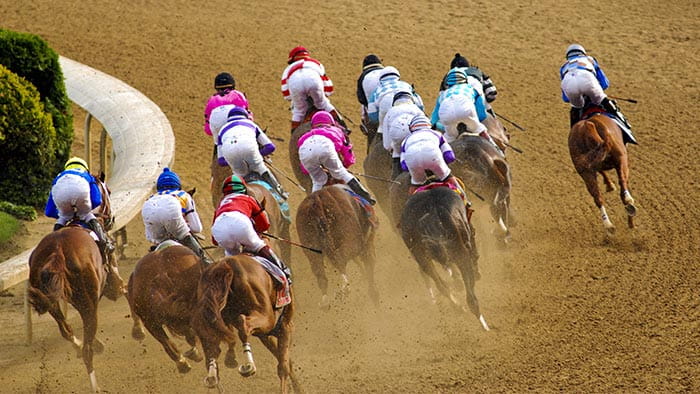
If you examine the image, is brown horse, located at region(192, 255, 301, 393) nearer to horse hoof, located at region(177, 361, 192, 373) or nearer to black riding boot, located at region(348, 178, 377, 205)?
horse hoof, located at region(177, 361, 192, 373)

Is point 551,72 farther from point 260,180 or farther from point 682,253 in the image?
point 260,180

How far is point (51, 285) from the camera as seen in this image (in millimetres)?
9023

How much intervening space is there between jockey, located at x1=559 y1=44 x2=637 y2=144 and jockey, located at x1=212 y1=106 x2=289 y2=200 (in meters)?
3.54

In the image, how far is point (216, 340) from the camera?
8.34m

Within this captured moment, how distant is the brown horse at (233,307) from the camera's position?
8.28 metres

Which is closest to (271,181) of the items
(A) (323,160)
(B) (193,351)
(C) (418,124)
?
(A) (323,160)

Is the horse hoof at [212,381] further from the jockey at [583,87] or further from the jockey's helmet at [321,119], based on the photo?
the jockey at [583,87]

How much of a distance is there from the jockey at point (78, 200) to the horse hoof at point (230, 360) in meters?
1.59

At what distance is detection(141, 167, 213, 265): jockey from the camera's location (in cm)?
945

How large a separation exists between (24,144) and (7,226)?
1119 millimetres

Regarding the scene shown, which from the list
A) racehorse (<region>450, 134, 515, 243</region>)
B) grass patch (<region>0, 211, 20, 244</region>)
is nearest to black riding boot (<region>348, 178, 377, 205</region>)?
racehorse (<region>450, 134, 515, 243</region>)

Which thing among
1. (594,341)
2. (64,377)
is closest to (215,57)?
(64,377)

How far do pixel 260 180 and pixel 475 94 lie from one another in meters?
2.82

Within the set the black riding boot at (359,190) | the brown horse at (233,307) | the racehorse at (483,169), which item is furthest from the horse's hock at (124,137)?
the racehorse at (483,169)
